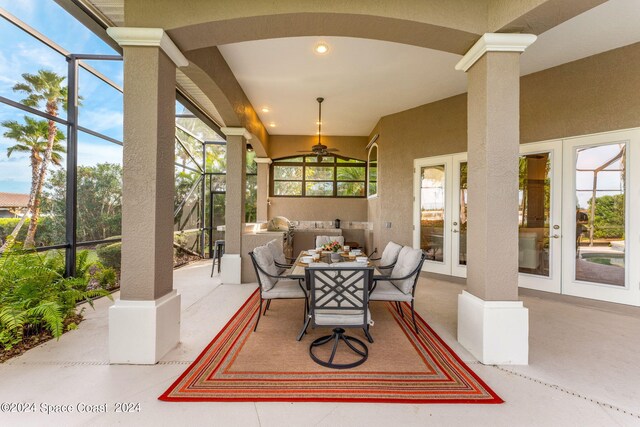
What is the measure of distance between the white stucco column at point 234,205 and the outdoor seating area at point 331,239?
0.12 feet

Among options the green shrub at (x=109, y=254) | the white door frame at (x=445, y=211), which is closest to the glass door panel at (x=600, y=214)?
the white door frame at (x=445, y=211)

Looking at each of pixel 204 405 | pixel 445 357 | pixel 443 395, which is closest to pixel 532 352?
→ pixel 445 357

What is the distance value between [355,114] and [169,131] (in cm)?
429

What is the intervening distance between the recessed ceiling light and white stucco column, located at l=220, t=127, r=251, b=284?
1928mm

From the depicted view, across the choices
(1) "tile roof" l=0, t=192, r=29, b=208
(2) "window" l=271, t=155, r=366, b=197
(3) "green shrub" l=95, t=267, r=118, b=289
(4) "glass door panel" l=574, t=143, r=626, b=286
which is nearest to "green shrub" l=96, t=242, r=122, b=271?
(3) "green shrub" l=95, t=267, r=118, b=289

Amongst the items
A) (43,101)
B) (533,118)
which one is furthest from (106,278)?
(533,118)

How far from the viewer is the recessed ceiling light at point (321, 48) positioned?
331cm

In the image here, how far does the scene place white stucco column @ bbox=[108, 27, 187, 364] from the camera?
2227mm

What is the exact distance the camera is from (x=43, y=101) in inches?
132

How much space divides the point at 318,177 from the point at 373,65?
4.18m

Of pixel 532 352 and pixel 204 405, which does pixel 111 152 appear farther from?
pixel 532 352

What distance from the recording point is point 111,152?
454 cm

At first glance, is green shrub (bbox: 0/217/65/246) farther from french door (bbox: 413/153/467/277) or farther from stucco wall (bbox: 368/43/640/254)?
french door (bbox: 413/153/467/277)

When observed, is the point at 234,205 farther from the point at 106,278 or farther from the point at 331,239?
the point at 106,278
